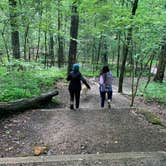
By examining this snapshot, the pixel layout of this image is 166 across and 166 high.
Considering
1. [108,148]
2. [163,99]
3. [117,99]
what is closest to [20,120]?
[108,148]

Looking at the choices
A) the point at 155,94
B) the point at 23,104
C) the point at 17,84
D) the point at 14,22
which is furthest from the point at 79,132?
the point at 155,94

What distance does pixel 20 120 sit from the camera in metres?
8.38

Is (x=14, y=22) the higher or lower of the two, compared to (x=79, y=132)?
higher

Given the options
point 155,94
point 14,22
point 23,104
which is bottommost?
point 155,94

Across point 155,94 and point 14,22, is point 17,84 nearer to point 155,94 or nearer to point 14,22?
point 14,22

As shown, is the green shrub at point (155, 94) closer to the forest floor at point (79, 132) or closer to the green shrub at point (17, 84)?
the forest floor at point (79, 132)

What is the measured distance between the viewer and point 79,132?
7340mm

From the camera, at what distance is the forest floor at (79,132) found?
21.1 feet

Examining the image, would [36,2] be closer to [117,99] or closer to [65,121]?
[117,99]

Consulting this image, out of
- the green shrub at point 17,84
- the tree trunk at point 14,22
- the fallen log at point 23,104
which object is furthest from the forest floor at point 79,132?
the tree trunk at point 14,22

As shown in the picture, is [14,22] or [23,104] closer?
[23,104]

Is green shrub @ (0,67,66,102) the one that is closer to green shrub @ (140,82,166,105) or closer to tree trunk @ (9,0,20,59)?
tree trunk @ (9,0,20,59)

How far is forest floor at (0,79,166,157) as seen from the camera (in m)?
6.44

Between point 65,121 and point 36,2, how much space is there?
9211mm
